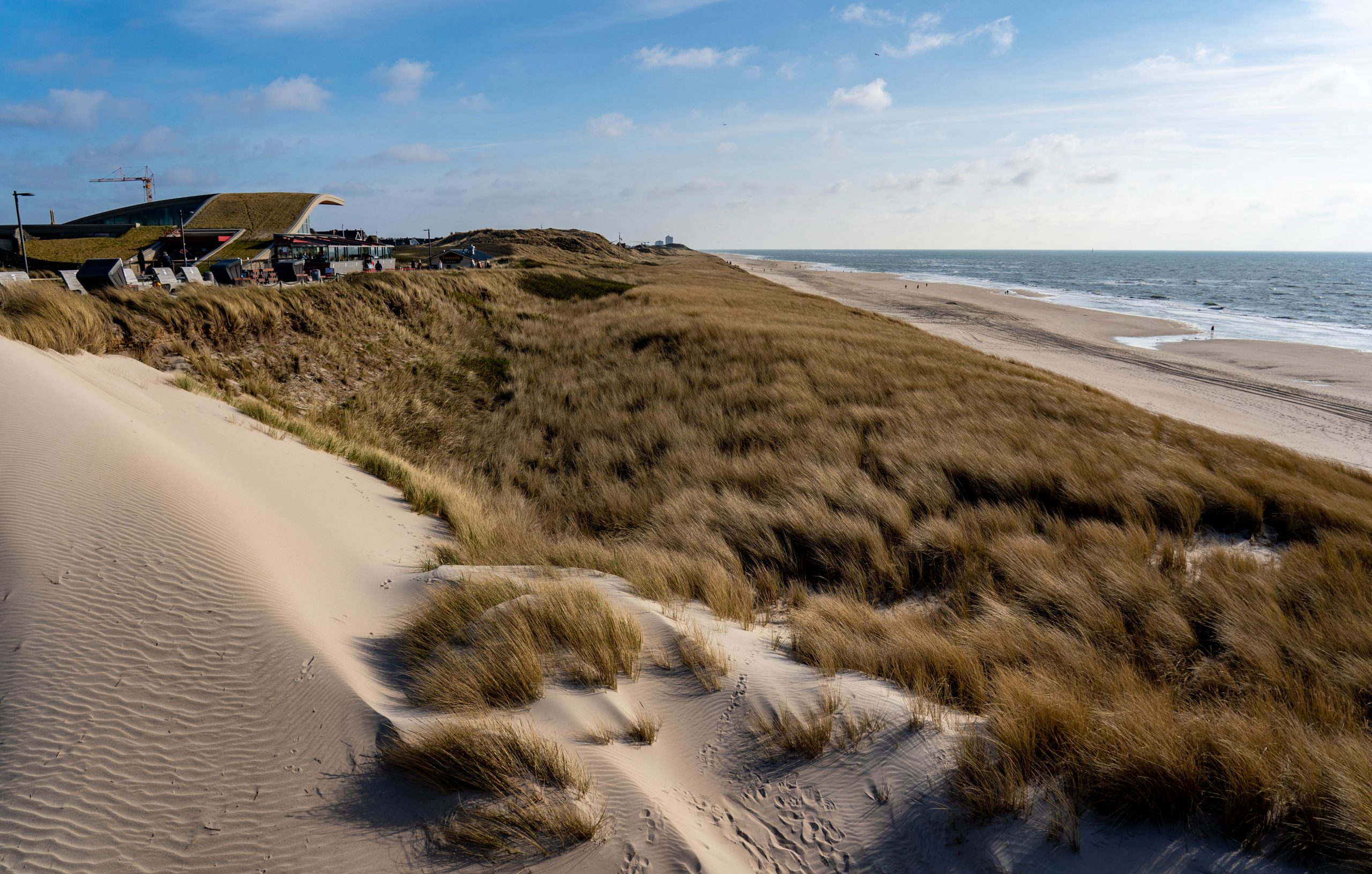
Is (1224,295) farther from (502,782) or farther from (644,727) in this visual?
(502,782)

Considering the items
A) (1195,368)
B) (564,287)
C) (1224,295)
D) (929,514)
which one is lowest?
(929,514)

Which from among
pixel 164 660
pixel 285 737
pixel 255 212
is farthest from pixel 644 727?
pixel 255 212

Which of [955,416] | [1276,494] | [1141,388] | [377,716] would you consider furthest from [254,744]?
[1141,388]

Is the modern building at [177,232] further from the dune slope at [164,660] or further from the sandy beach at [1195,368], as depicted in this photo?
the sandy beach at [1195,368]

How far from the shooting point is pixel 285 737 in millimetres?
3172

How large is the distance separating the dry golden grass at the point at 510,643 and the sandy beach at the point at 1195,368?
1753cm

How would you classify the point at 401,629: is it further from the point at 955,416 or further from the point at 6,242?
the point at 6,242

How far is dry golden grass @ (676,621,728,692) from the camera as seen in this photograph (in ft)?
12.5

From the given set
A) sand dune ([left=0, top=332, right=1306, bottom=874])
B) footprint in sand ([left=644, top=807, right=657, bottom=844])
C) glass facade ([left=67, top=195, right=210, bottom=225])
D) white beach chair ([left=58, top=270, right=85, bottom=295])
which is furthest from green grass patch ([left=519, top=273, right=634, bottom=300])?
glass facade ([left=67, top=195, right=210, bottom=225])

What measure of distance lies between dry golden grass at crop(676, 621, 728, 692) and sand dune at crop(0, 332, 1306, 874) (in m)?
0.09

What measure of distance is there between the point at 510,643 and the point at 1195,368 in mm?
31019

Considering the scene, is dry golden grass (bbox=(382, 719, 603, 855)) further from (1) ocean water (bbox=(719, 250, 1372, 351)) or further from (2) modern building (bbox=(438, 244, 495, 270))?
(2) modern building (bbox=(438, 244, 495, 270))

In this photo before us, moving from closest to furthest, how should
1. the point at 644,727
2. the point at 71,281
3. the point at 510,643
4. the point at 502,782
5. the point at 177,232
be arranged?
the point at 502,782 < the point at 644,727 < the point at 510,643 < the point at 71,281 < the point at 177,232

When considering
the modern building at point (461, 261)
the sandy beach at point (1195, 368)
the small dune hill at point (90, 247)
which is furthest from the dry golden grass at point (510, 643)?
the small dune hill at point (90, 247)
